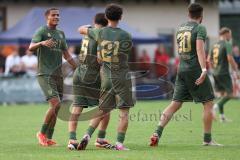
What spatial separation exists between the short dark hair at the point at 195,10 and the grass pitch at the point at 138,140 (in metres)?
2.18

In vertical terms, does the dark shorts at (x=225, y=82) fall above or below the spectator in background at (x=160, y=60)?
below

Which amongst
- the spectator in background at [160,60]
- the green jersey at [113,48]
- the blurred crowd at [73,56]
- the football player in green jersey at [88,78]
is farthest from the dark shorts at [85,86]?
the spectator in background at [160,60]

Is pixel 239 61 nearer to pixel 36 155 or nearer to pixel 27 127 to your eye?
pixel 27 127

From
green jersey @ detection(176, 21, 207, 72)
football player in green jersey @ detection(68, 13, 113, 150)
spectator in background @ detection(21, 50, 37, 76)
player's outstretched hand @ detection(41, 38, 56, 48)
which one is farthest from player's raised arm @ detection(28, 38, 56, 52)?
spectator in background @ detection(21, 50, 37, 76)

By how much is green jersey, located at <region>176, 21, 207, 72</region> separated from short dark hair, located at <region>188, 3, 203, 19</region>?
0.13 metres

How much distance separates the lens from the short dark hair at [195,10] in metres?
13.7

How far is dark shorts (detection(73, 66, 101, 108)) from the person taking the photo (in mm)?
13609

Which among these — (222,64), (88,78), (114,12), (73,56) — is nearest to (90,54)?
(88,78)

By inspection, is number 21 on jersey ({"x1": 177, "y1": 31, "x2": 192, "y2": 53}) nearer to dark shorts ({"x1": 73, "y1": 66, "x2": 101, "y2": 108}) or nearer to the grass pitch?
dark shorts ({"x1": 73, "y1": 66, "x2": 101, "y2": 108})

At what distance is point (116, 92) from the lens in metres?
13.2

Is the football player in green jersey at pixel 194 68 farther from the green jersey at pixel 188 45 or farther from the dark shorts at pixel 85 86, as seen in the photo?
the dark shorts at pixel 85 86

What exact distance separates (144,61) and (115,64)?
23.2 metres

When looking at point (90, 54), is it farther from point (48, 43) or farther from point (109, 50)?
point (48, 43)

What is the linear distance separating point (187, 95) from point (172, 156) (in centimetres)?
207
